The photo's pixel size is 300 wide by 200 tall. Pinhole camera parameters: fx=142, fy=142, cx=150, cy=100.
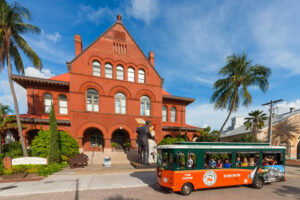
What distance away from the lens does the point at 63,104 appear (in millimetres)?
18719

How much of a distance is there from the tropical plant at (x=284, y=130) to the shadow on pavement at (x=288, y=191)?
20564 mm

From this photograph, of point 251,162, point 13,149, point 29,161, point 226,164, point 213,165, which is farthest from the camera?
point 13,149

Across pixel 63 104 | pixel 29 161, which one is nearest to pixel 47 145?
pixel 29 161

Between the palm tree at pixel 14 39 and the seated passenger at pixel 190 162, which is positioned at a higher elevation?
the palm tree at pixel 14 39

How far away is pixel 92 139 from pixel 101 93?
654cm

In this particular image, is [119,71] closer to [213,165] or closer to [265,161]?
[213,165]

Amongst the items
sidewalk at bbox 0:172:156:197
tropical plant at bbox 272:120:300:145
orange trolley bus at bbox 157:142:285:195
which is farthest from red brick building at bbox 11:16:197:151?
tropical plant at bbox 272:120:300:145

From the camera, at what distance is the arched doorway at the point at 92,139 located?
61.6 ft

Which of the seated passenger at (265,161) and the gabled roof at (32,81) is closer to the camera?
the seated passenger at (265,161)

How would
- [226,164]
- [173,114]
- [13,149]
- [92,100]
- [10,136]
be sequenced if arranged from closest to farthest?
[226,164]
[13,149]
[10,136]
[92,100]
[173,114]

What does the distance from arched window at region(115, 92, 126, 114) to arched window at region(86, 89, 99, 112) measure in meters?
2.39

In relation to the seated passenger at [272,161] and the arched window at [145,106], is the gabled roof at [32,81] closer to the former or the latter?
the arched window at [145,106]

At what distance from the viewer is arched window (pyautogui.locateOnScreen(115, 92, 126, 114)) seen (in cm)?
1895

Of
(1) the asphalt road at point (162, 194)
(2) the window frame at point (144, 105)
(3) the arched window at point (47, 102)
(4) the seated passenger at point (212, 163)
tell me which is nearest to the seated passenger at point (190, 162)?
(4) the seated passenger at point (212, 163)
